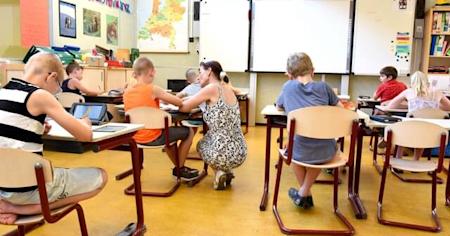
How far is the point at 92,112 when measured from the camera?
7.19 ft

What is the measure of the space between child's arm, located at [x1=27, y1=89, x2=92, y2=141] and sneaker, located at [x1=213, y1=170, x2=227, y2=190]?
1.70 m

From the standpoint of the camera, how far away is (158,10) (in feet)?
24.4

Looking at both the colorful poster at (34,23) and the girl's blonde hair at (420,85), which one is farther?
the colorful poster at (34,23)

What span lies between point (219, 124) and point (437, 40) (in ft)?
15.4

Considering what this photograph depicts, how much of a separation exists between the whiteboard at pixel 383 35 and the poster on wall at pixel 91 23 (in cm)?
429

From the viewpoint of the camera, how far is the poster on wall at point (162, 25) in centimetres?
738

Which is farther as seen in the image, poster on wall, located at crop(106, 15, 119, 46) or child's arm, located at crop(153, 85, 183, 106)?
poster on wall, located at crop(106, 15, 119, 46)

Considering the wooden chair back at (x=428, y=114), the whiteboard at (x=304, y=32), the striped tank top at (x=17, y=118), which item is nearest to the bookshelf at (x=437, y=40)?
the whiteboard at (x=304, y=32)

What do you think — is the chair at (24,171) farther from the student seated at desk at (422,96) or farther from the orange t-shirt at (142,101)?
the student seated at desk at (422,96)

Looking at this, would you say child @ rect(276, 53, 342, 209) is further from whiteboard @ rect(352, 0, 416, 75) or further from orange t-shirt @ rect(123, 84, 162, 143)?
whiteboard @ rect(352, 0, 416, 75)

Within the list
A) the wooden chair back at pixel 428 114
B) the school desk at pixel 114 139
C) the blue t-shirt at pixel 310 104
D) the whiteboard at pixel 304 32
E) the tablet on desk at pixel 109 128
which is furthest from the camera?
the whiteboard at pixel 304 32

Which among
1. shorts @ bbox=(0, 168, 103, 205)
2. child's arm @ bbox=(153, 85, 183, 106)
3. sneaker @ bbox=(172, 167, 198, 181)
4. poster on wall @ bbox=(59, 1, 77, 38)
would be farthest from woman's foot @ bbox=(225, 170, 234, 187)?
poster on wall @ bbox=(59, 1, 77, 38)

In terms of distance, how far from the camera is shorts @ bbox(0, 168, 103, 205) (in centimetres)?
161

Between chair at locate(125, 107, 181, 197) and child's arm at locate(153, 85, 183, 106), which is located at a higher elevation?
child's arm at locate(153, 85, 183, 106)
